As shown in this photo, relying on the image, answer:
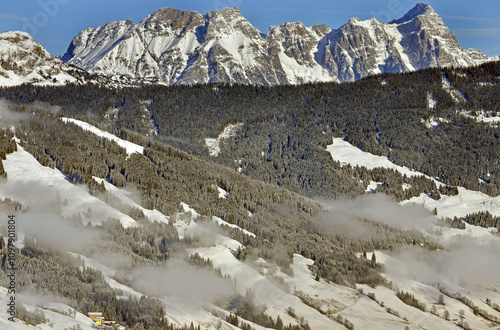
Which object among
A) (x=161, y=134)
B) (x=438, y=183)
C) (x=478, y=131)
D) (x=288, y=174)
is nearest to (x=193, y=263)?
(x=288, y=174)

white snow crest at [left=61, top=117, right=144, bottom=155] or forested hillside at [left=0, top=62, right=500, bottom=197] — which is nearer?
white snow crest at [left=61, top=117, right=144, bottom=155]

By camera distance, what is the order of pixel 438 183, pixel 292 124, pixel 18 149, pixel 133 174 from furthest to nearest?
1. pixel 292 124
2. pixel 438 183
3. pixel 133 174
4. pixel 18 149

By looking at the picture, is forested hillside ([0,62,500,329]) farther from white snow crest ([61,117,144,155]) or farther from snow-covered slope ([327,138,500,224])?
snow-covered slope ([327,138,500,224])

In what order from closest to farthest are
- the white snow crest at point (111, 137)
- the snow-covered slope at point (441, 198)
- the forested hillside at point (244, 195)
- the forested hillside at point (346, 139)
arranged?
1. the forested hillside at point (244, 195)
2. the white snow crest at point (111, 137)
3. the snow-covered slope at point (441, 198)
4. the forested hillside at point (346, 139)

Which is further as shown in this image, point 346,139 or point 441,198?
point 346,139

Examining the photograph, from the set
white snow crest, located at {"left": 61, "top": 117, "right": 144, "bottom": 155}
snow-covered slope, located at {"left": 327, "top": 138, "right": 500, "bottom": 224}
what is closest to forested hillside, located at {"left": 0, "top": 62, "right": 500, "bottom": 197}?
snow-covered slope, located at {"left": 327, "top": 138, "right": 500, "bottom": 224}

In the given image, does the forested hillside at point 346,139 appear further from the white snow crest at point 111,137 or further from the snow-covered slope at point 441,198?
the white snow crest at point 111,137

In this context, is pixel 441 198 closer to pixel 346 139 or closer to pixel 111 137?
pixel 346 139

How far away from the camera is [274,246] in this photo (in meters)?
96.1

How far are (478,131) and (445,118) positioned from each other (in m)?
14.2

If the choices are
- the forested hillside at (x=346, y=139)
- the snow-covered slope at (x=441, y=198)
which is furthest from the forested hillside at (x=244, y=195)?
the snow-covered slope at (x=441, y=198)

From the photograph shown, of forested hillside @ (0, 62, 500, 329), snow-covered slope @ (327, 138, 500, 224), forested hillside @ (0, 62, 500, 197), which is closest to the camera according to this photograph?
forested hillside @ (0, 62, 500, 329)

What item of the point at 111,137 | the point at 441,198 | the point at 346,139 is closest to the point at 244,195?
the point at 111,137

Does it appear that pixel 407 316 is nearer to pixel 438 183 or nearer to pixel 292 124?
pixel 438 183
